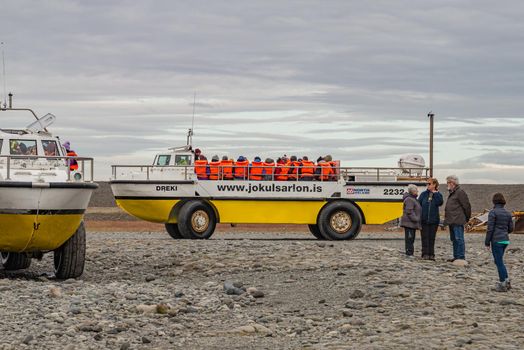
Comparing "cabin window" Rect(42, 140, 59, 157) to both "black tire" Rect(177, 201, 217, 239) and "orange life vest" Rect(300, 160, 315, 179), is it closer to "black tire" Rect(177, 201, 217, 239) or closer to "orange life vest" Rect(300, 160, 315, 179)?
"black tire" Rect(177, 201, 217, 239)

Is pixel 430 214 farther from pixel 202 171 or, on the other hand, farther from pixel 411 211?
pixel 202 171

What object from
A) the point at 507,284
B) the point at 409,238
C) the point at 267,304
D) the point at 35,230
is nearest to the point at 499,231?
the point at 507,284

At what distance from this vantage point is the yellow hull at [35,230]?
1322cm

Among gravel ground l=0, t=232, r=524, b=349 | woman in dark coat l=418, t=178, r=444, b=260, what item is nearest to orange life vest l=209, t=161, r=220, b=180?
gravel ground l=0, t=232, r=524, b=349

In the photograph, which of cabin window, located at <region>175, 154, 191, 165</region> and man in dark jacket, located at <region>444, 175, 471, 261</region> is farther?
cabin window, located at <region>175, 154, 191, 165</region>

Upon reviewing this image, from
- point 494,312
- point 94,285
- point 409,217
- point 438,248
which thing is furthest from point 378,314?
point 438,248

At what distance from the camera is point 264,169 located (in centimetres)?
2375

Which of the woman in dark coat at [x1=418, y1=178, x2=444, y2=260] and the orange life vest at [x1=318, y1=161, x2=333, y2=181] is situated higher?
the orange life vest at [x1=318, y1=161, x2=333, y2=181]

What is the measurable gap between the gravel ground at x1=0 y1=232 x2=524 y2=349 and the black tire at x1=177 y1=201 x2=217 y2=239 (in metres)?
5.25

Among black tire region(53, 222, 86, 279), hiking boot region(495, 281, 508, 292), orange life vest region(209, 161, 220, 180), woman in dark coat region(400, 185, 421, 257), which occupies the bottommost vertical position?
hiking boot region(495, 281, 508, 292)

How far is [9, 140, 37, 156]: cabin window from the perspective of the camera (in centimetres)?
1518

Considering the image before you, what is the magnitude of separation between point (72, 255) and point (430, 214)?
581cm

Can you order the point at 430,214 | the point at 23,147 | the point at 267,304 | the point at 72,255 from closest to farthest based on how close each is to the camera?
the point at 267,304 → the point at 72,255 → the point at 23,147 → the point at 430,214

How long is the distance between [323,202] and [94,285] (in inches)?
448
